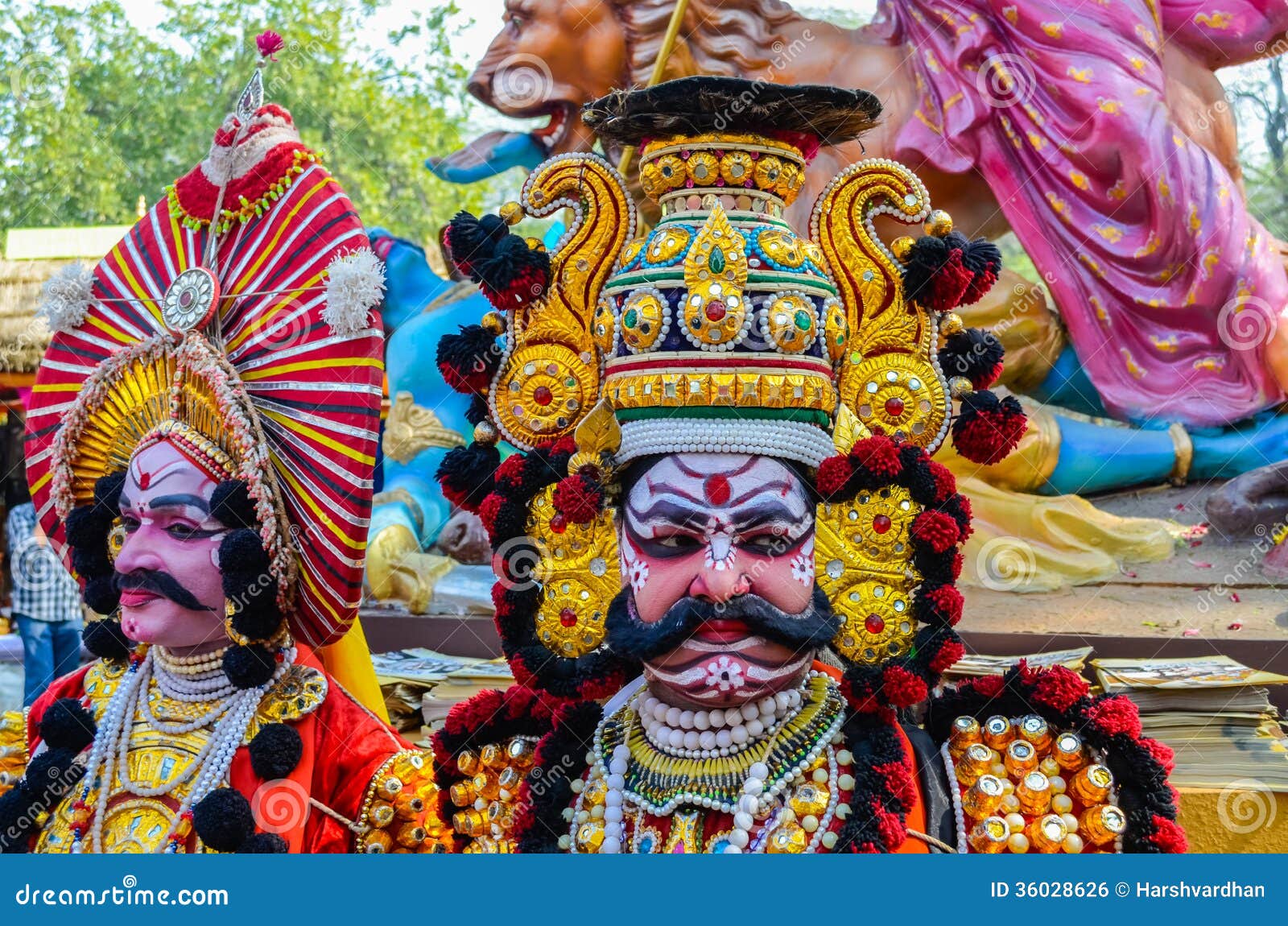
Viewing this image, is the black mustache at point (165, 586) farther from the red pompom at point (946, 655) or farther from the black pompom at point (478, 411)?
the red pompom at point (946, 655)

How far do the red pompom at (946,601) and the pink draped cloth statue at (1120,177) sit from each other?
375cm

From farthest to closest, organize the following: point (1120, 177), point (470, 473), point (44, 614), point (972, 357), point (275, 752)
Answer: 1. point (44, 614)
2. point (1120, 177)
3. point (275, 752)
4. point (470, 473)
5. point (972, 357)

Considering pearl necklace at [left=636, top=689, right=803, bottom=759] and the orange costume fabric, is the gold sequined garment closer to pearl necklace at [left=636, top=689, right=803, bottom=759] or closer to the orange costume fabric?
the orange costume fabric

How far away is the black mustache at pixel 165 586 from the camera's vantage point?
3.45 meters

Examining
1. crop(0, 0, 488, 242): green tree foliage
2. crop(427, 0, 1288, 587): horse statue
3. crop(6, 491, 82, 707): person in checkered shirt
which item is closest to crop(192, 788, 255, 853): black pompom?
crop(427, 0, 1288, 587): horse statue

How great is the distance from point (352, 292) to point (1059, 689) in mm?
1888

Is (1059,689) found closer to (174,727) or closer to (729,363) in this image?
(729,363)

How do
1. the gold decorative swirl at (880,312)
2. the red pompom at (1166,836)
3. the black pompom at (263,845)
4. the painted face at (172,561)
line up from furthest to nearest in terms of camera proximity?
the painted face at (172,561), the black pompom at (263,845), the gold decorative swirl at (880,312), the red pompom at (1166,836)

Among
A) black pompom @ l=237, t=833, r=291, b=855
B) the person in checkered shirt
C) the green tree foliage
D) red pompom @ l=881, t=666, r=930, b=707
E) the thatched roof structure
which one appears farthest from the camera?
the green tree foliage

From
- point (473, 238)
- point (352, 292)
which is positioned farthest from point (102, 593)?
point (473, 238)

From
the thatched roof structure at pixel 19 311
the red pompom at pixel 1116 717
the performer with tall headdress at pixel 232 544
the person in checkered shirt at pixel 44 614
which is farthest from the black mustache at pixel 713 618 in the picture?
the thatched roof structure at pixel 19 311

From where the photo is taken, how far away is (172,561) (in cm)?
348

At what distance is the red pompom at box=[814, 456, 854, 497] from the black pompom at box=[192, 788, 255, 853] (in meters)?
1.57

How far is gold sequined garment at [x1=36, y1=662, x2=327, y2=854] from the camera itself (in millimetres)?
3430
